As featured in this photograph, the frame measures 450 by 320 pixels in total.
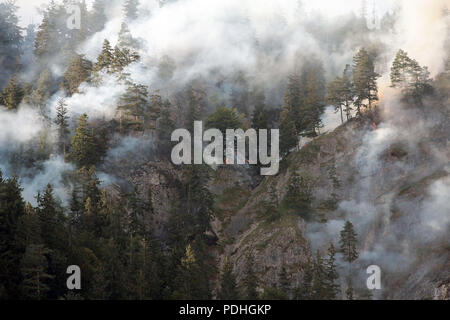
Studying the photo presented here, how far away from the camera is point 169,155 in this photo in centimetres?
7281

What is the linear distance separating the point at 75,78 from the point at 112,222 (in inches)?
1435

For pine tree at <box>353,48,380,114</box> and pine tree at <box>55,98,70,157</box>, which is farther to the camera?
pine tree at <box>353,48,380,114</box>

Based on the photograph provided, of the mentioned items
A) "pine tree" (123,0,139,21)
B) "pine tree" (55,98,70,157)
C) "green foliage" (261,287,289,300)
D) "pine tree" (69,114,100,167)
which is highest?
"pine tree" (123,0,139,21)

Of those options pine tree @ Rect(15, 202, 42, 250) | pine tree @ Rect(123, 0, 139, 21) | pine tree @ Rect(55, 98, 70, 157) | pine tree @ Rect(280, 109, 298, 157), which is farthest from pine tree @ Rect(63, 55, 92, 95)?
pine tree @ Rect(15, 202, 42, 250)

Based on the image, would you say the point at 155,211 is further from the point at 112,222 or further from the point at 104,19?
the point at 104,19

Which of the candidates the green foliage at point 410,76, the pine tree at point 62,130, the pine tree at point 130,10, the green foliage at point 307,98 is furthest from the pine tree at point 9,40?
the green foliage at point 410,76

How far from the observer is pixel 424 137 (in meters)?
66.5

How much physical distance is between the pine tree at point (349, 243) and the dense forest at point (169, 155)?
0.35 m

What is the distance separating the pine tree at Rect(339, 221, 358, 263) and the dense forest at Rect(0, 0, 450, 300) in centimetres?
35

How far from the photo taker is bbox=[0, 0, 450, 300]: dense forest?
44.9 meters

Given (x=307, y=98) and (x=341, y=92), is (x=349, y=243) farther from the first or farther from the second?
(x=307, y=98)

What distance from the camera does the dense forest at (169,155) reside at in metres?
44.9

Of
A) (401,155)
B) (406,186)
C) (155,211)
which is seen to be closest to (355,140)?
(401,155)

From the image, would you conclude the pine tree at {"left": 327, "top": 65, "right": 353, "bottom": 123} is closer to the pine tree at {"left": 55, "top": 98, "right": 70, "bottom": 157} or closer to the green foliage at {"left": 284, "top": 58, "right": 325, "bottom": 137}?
the green foliage at {"left": 284, "top": 58, "right": 325, "bottom": 137}
